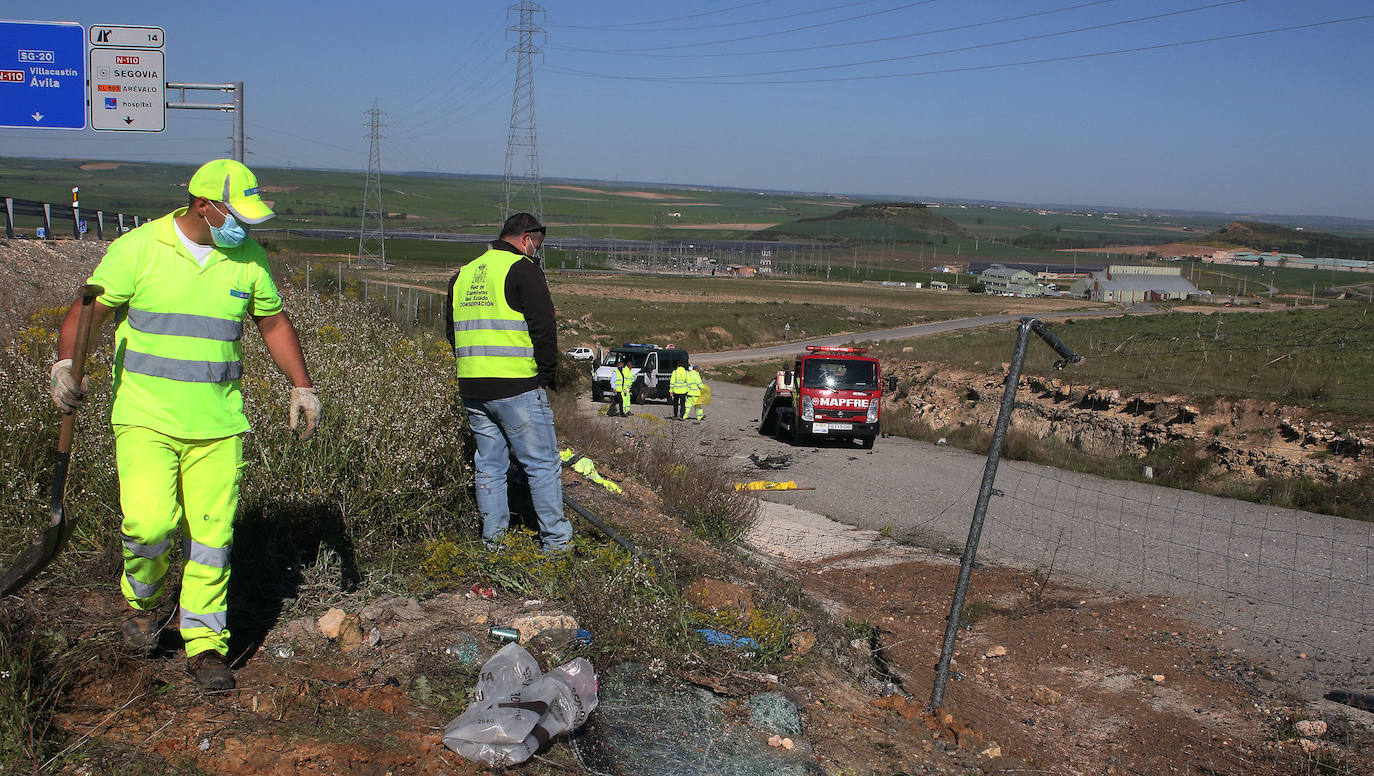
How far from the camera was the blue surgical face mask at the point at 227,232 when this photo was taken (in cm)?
384

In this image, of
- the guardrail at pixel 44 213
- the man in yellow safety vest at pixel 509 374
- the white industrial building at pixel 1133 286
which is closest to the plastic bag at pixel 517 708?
the man in yellow safety vest at pixel 509 374

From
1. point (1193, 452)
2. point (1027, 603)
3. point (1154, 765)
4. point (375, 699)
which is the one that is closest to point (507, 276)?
point (375, 699)

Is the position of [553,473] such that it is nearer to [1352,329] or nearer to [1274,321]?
[1352,329]

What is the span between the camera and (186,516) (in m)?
3.81

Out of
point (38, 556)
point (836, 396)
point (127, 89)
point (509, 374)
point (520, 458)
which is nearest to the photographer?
point (38, 556)

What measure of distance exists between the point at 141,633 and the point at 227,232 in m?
1.62

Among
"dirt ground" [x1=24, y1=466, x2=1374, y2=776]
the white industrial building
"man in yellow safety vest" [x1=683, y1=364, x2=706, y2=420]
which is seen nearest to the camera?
"dirt ground" [x1=24, y1=466, x2=1374, y2=776]

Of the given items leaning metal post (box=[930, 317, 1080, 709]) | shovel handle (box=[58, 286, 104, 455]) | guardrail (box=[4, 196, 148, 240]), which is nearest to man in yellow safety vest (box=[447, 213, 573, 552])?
shovel handle (box=[58, 286, 104, 455])

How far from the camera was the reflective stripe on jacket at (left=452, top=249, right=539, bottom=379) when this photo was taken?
5.45 meters

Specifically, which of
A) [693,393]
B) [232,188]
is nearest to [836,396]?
[693,393]

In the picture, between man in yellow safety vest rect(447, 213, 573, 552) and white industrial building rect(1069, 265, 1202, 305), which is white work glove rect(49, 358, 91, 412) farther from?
white industrial building rect(1069, 265, 1202, 305)

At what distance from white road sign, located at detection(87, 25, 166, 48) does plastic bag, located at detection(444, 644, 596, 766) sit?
49.1ft

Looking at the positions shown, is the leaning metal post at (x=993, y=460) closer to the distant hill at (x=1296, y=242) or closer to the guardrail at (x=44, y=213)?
the guardrail at (x=44, y=213)

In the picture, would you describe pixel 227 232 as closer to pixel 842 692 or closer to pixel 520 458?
pixel 520 458
